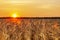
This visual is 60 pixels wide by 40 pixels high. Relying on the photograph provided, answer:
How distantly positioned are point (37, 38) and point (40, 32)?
0.09 m

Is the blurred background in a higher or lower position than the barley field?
higher

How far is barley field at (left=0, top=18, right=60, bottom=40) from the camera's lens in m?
1.47

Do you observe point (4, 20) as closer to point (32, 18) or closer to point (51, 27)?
point (32, 18)

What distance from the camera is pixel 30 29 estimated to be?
151cm

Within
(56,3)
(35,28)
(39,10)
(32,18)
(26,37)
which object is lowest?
(26,37)

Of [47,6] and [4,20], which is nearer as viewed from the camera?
[47,6]

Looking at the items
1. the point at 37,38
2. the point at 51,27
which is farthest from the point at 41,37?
the point at 51,27

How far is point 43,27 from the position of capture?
1499 mm

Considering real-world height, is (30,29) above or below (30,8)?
below

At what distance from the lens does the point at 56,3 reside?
4.55 ft

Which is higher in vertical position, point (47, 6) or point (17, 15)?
point (47, 6)

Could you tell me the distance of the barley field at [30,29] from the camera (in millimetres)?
1472

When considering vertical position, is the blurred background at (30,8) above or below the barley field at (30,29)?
above

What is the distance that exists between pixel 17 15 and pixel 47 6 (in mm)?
432
